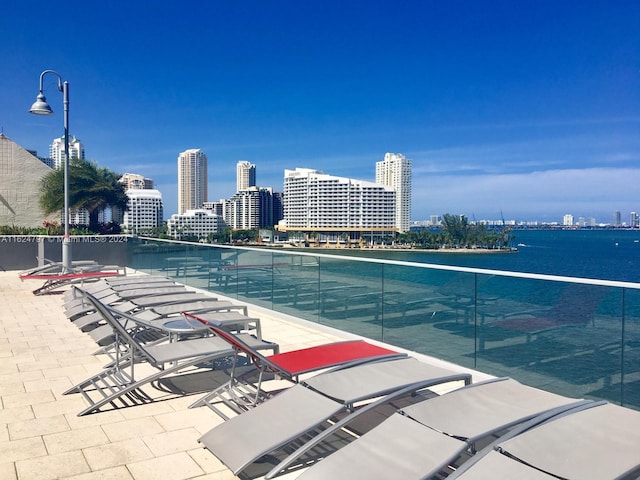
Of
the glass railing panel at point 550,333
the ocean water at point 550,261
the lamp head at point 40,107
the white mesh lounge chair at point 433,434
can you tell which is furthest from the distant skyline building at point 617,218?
the white mesh lounge chair at point 433,434

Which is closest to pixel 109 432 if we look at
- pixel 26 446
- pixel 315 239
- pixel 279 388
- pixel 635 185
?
pixel 26 446

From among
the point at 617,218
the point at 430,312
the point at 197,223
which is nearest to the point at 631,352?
the point at 430,312

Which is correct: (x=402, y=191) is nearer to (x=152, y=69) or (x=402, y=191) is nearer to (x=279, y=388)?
(x=152, y=69)

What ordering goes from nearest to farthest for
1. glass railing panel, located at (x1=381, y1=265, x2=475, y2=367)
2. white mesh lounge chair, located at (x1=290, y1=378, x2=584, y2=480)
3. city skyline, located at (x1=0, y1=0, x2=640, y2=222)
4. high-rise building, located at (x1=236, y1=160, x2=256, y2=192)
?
white mesh lounge chair, located at (x1=290, y1=378, x2=584, y2=480) → glass railing panel, located at (x1=381, y1=265, x2=475, y2=367) → city skyline, located at (x1=0, y1=0, x2=640, y2=222) → high-rise building, located at (x1=236, y1=160, x2=256, y2=192)

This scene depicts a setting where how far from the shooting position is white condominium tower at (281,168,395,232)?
115250 millimetres

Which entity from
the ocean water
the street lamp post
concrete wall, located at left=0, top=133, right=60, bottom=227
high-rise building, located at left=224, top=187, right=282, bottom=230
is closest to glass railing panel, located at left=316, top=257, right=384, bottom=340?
the street lamp post

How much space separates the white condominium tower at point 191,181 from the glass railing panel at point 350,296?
12571cm

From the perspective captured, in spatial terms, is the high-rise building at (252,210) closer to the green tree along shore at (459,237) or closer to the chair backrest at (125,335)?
the green tree along shore at (459,237)

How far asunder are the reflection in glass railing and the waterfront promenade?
0.42 meters

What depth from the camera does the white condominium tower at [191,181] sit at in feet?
427

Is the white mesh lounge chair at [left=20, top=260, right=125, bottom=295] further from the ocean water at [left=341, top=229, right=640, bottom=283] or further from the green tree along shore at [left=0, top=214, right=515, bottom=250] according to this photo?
the green tree along shore at [left=0, top=214, right=515, bottom=250]

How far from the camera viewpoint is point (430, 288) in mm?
5566

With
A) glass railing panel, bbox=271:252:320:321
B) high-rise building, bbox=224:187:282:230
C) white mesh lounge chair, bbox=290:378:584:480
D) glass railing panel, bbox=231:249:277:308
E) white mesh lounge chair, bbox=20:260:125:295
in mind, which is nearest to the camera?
white mesh lounge chair, bbox=290:378:584:480

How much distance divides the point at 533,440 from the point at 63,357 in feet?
16.9
